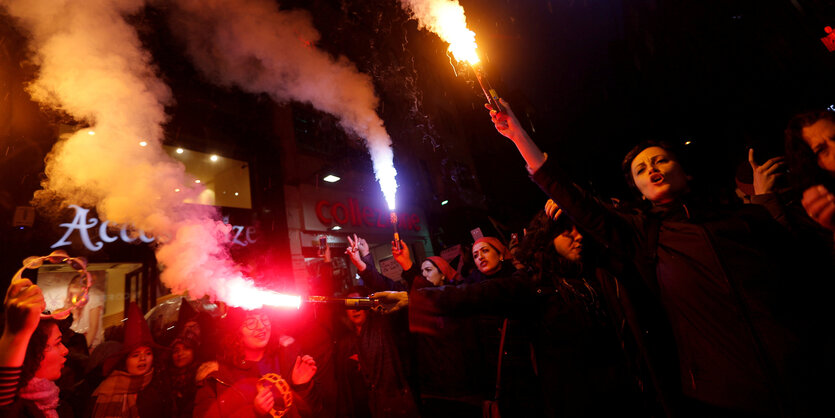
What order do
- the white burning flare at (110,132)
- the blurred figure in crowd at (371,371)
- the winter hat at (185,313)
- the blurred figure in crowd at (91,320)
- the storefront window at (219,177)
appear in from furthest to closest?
the storefront window at (219,177) < the blurred figure in crowd at (91,320) < the winter hat at (185,313) < the white burning flare at (110,132) < the blurred figure in crowd at (371,371)

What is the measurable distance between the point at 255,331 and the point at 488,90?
444 cm

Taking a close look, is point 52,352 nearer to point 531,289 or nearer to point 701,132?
point 531,289

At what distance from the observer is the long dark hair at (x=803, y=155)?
1.90 metres

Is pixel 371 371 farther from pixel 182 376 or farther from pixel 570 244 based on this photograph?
pixel 570 244

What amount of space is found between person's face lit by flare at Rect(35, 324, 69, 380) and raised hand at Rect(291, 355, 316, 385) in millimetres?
2358

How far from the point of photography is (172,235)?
289 inches

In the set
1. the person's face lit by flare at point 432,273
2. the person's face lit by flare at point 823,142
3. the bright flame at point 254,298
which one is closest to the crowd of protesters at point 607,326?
the person's face lit by flare at point 823,142

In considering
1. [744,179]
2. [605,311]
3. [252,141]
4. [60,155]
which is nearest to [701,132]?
[744,179]

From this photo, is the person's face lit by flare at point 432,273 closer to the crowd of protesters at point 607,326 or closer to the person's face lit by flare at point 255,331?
the crowd of protesters at point 607,326

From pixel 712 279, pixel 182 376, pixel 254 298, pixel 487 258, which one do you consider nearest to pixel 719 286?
pixel 712 279

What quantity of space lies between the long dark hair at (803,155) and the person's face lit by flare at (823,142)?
0.05ft

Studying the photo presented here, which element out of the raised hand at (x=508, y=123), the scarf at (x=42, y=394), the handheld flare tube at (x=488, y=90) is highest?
the handheld flare tube at (x=488, y=90)

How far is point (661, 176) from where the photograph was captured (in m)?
2.46

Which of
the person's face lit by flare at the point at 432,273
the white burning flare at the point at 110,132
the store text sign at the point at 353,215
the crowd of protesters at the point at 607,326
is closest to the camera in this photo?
the crowd of protesters at the point at 607,326
